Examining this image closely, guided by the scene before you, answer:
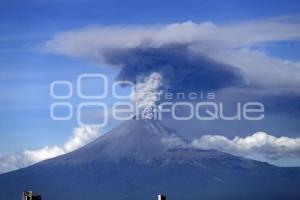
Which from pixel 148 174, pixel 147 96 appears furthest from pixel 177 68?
pixel 148 174

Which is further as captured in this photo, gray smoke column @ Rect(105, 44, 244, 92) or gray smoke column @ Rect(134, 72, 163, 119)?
gray smoke column @ Rect(105, 44, 244, 92)

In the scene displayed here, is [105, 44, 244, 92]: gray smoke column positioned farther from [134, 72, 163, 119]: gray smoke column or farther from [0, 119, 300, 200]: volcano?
[0, 119, 300, 200]: volcano

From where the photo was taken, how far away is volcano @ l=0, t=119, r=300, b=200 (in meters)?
9.71

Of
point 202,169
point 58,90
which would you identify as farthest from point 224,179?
point 58,90

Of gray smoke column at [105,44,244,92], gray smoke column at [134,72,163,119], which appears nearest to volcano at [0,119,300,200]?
gray smoke column at [134,72,163,119]

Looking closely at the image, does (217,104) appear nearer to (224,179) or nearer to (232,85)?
(232,85)

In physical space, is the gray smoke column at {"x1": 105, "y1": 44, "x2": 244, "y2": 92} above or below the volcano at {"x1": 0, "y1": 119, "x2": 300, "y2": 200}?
above

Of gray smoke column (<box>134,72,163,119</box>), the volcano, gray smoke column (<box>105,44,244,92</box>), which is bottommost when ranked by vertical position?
the volcano

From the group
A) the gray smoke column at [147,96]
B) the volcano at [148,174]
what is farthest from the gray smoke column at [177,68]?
the volcano at [148,174]

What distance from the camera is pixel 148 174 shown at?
9.93 meters

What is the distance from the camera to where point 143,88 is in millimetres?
9586

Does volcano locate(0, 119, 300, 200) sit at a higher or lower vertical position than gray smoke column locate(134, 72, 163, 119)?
lower

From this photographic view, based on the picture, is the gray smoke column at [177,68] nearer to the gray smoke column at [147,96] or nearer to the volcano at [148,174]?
the gray smoke column at [147,96]

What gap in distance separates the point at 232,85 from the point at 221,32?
64 centimetres
